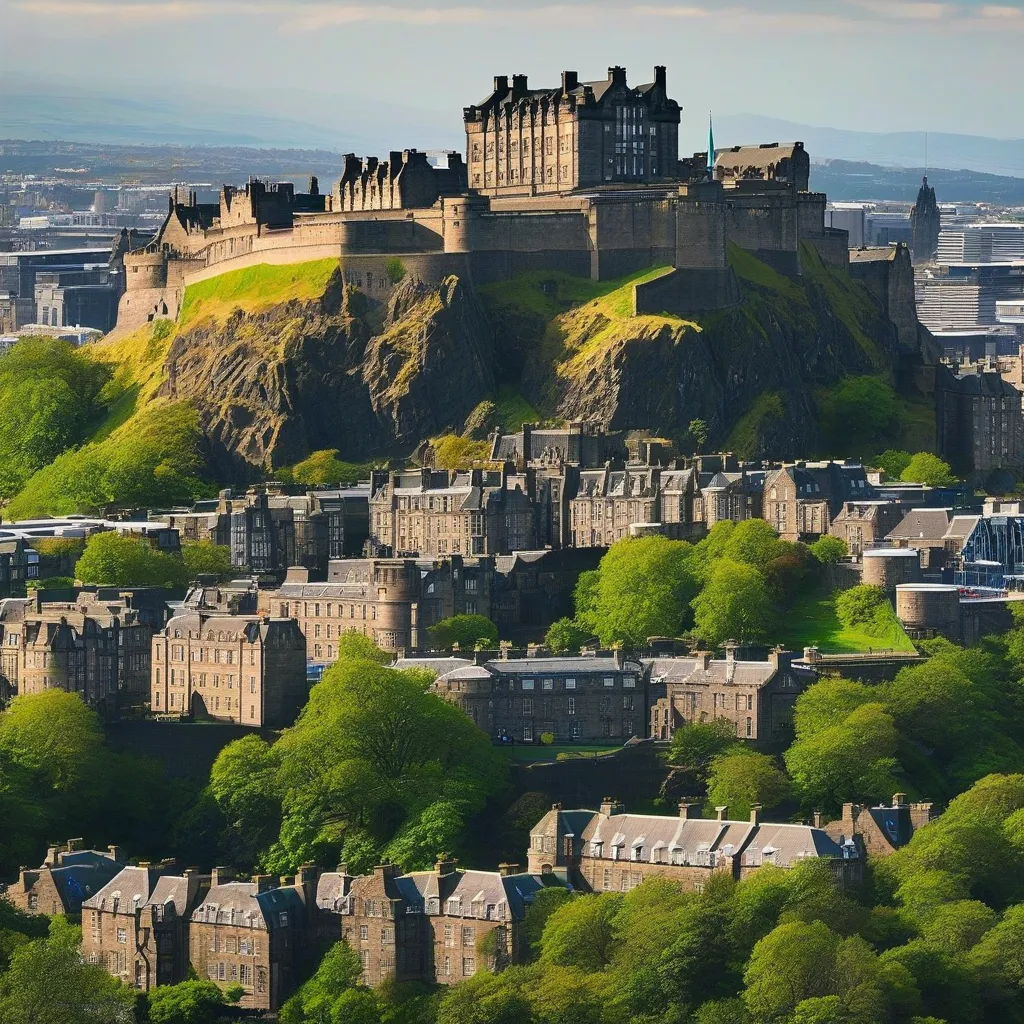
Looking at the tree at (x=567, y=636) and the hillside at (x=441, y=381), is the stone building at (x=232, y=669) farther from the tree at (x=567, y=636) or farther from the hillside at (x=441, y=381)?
the hillside at (x=441, y=381)

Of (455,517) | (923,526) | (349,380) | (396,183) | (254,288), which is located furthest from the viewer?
(396,183)

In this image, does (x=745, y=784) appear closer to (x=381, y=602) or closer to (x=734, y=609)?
(x=734, y=609)

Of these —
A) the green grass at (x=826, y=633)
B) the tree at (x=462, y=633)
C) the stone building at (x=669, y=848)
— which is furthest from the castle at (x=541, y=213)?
the stone building at (x=669, y=848)

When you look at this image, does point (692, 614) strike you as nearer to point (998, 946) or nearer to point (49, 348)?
point (998, 946)

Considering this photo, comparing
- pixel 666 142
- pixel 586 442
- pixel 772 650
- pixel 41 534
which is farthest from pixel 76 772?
pixel 666 142

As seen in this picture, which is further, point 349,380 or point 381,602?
point 349,380

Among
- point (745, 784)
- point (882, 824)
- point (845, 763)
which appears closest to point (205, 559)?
point (745, 784)

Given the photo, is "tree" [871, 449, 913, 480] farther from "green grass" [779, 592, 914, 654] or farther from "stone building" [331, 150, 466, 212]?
"green grass" [779, 592, 914, 654]
